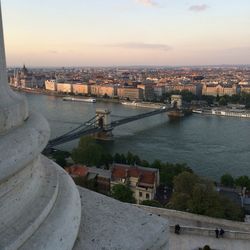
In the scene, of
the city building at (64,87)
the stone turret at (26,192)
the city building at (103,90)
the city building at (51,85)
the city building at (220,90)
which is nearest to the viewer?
the stone turret at (26,192)

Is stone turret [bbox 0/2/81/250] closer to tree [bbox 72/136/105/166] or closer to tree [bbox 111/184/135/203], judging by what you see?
tree [bbox 111/184/135/203]

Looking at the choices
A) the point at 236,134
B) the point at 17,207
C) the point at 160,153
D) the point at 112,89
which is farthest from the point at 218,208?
the point at 112,89

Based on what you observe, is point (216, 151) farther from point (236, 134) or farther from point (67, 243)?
point (67, 243)

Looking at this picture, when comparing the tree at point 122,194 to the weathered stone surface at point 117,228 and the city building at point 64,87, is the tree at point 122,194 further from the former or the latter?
the city building at point 64,87

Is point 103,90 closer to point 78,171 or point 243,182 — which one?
point 78,171

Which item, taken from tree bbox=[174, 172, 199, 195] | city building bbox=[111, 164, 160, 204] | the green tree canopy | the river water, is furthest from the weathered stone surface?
the river water

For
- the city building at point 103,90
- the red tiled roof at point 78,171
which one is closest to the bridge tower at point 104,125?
the red tiled roof at point 78,171

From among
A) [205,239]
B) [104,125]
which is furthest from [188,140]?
[205,239]
